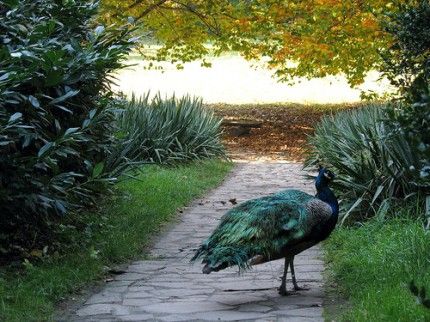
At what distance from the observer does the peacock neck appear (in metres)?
6.99

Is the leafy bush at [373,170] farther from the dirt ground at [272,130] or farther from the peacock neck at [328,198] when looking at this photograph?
the dirt ground at [272,130]

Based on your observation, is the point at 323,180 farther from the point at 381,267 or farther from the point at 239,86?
the point at 239,86

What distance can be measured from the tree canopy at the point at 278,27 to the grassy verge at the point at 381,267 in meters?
Answer: 9.68

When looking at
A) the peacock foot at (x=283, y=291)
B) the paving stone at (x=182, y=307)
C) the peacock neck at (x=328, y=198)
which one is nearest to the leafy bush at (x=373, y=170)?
the peacock neck at (x=328, y=198)

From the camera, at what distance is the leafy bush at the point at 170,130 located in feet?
52.4

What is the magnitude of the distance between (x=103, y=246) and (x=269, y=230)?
2.55 metres

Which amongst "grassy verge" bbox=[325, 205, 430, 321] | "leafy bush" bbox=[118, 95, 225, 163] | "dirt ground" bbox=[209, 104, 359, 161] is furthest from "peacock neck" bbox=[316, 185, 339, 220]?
"dirt ground" bbox=[209, 104, 359, 161]

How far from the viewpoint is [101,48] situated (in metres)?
8.59

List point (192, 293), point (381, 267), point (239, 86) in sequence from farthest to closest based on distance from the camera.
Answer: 1. point (239, 86)
2. point (192, 293)
3. point (381, 267)

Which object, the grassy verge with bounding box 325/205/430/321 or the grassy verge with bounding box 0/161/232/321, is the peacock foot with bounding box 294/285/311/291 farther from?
the grassy verge with bounding box 0/161/232/321

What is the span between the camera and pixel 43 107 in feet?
27.0

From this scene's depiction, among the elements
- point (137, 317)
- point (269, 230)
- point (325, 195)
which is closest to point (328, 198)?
point (325, 195)

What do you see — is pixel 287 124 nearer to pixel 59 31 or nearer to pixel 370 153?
pixel 370 153

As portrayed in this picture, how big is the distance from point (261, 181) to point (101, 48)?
6.93 m
